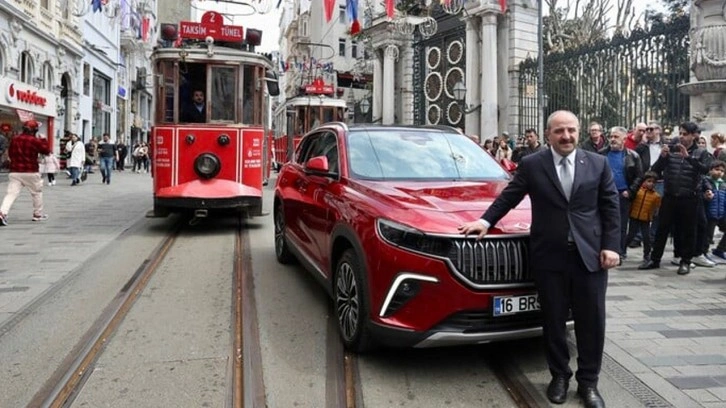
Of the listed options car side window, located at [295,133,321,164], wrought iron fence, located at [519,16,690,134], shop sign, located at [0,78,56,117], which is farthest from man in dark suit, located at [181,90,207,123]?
shop sign, located at [0,78,56,117]

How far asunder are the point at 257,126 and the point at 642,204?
6211mm

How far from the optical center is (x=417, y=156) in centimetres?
549

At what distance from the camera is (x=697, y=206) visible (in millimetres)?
7598

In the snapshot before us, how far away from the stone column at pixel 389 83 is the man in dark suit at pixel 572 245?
27674 mm

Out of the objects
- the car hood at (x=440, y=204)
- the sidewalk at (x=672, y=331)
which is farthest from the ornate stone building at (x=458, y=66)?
the car hood at (x=440, y=204)

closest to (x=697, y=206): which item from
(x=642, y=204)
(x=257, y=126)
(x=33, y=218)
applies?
(x=642, y=204)

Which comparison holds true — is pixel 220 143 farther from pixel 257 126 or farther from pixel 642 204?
pixel 642 204

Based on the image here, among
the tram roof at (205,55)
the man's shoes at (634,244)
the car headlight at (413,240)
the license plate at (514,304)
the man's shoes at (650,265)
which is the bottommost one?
the man's shoes at (650,265)

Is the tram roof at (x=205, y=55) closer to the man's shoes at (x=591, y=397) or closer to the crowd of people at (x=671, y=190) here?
the crowd of people at (x=671, y=190)

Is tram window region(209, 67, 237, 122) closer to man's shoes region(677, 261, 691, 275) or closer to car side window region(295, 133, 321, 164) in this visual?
car side window region(295, 133, 321, 164)

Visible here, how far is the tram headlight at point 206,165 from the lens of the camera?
9.85 m

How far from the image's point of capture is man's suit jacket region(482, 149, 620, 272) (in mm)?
3539

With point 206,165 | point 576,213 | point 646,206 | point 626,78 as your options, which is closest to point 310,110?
point 626,78

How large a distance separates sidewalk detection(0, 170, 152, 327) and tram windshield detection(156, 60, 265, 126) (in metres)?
2.35
